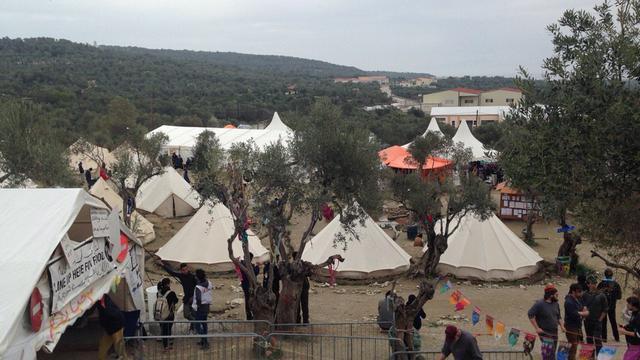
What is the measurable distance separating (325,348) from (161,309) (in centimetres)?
302

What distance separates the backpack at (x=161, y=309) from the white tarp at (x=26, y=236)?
2590 millimetres

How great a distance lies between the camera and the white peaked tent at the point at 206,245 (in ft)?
52.6

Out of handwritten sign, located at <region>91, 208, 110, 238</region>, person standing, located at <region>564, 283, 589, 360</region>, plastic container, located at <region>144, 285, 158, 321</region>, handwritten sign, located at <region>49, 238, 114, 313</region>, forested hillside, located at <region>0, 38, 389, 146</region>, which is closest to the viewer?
handwritten sign, located at <region>49, 238, 114, 313</region>

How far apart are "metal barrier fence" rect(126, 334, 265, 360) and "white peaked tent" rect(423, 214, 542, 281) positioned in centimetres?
755

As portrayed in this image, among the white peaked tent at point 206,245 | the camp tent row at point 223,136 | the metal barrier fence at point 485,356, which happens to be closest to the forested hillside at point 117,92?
the camp tent row at point 223,136

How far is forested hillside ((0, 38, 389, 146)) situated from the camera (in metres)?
47.4

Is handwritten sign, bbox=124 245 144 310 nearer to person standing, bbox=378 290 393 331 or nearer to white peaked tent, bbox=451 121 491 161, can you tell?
person standing, bbox=378 290 393 331

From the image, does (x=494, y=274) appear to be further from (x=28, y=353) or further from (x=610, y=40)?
(x=28, y=353)

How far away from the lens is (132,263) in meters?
9.81

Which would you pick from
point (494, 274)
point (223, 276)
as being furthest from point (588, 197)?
point (223, 276)

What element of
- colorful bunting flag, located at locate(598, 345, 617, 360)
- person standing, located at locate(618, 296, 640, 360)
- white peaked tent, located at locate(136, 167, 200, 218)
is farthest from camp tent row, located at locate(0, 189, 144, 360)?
white peaked tent, located at locate(136, 167, 200, 218)

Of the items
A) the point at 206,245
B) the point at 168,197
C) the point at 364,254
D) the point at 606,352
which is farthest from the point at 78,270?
the point at 168,197

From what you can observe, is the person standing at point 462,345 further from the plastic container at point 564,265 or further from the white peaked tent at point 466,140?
the white peaked tent at point 466,140

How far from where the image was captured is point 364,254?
51.4 feet
